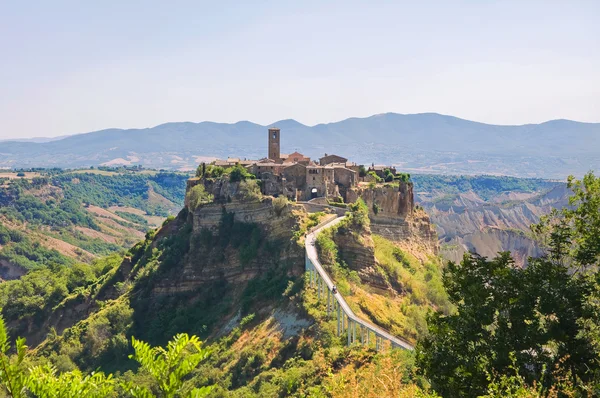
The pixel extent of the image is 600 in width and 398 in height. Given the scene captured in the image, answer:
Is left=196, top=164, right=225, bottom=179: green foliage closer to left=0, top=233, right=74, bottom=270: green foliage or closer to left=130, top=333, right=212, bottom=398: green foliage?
left=130, top=333, right=212, bottom=398: green foliage

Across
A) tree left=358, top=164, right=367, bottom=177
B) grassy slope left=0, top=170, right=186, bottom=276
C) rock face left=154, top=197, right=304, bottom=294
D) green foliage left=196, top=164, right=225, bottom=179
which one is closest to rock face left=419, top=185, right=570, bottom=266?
tree left=358, top=164, right=367, bottom=177

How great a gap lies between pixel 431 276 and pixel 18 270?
93917mm

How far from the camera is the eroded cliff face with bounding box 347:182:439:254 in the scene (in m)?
58.3

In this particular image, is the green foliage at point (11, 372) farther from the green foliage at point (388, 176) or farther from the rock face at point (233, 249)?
the green foliage at point (388, 176)

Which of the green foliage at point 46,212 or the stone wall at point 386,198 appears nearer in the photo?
the stone wall at point 386,198

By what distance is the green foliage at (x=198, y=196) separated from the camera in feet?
187

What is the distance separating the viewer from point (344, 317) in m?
37.7

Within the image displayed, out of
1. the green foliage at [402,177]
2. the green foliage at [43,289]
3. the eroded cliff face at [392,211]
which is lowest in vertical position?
the green foliage at [43,289]

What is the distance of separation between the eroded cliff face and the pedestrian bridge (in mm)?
15211

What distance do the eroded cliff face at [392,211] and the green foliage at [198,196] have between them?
13.2 meters

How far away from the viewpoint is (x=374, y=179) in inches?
2466

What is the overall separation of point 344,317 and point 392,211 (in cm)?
2398

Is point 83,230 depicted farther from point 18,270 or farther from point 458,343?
point 458,343

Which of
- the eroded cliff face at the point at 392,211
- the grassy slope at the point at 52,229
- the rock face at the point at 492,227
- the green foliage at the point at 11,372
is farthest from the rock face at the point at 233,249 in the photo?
the grassy slope at the point at 52,229
